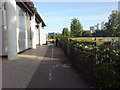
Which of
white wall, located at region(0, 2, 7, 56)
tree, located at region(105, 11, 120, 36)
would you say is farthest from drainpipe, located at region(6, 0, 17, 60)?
tree, located at region(105, 11, 120, 36)

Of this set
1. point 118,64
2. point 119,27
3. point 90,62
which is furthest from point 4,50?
point 119,27

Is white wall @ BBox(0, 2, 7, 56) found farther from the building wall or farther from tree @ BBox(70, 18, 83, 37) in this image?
tree @ BBox(70, 18, 83, 37)

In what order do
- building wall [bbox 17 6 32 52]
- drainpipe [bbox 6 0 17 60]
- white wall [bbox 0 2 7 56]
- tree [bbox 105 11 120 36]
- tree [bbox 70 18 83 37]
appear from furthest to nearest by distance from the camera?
1. tree [bbox 70 18 83 37]
2. tree [bbox 105 11 120 36]
3. building wall [bbox 17 6 32 52]
4. white wall [bbox 0 2 7 56]
5. drainpipe [bbox 6 0 17 60]

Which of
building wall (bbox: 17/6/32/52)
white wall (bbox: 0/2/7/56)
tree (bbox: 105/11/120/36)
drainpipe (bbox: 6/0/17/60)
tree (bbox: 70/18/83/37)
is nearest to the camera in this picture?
drainpipe (bbox: 6/0/17/60)

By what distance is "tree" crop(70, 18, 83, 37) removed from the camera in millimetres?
47338

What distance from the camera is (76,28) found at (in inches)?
1877

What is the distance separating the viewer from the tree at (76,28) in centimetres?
4734

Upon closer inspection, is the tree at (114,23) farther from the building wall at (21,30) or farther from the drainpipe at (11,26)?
the drainpipe at (11,26)

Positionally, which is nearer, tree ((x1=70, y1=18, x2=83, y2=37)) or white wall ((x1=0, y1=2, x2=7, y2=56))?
white wall ((x1=0, y1=2, x2=7, y2=56))

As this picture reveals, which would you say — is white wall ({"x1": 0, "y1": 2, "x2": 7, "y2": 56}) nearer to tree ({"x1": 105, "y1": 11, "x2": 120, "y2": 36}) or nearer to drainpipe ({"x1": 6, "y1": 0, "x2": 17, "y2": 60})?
drainpipe ({"x1": 6, "y1": 0, "x2": 17, "y2": 60})

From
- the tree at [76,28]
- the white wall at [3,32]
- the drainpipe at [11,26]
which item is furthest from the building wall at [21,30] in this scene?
the tree at [76,28]

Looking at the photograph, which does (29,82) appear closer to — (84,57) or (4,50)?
(84,57)

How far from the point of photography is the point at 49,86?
5.83 m

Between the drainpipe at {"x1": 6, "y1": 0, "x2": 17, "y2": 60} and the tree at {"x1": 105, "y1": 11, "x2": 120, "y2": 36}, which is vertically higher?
the tree at {"x1": 105, "y1": 11, "x2": 120, "y2": 36}
